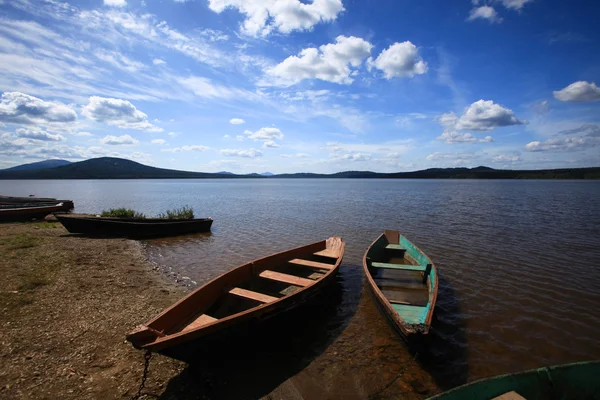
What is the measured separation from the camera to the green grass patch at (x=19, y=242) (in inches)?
546

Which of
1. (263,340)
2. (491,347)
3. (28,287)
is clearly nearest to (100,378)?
(263,340)

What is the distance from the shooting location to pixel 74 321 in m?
7.39

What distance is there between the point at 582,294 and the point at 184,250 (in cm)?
1802

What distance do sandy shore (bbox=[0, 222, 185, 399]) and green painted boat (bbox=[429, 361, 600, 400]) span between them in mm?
5451

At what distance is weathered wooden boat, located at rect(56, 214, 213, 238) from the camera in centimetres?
1870

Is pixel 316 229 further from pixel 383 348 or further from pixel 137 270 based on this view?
pixel 383 348

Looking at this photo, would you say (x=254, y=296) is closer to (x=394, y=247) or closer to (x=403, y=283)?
(x=403, y=283)

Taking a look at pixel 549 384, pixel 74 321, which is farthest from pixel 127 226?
pixel 549 384

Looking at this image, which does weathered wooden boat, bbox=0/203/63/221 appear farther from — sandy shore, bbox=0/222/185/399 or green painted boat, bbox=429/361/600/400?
green painted boat, bbox=429/361/600/400

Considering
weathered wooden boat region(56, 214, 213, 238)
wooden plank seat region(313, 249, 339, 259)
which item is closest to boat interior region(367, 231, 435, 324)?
wooden plank seat region(313, 249, 339, 259)

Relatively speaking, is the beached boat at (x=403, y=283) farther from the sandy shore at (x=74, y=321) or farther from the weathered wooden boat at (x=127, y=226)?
the weathered wooden boat at (x=127, y=226)

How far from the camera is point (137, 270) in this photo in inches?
491

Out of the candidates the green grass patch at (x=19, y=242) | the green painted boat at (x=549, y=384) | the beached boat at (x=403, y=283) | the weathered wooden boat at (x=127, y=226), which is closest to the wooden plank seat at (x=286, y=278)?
the beached boat at (x=403, y=283)

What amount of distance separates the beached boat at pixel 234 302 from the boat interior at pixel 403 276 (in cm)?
191
